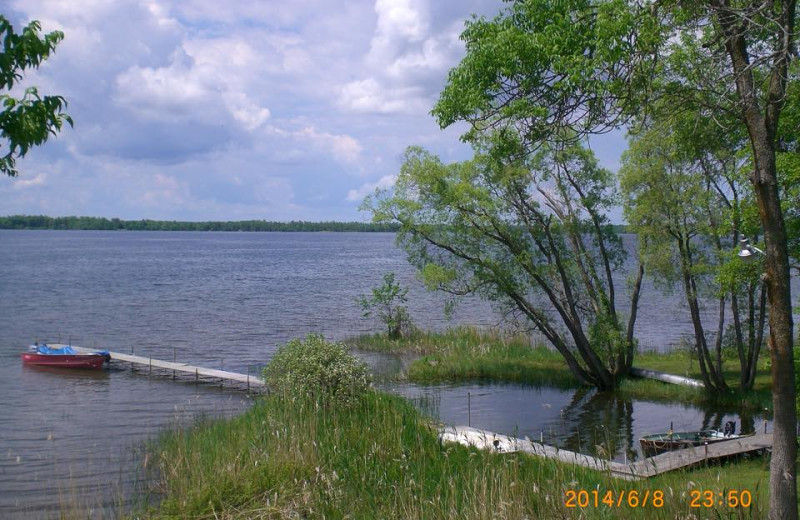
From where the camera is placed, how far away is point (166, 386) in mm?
24297

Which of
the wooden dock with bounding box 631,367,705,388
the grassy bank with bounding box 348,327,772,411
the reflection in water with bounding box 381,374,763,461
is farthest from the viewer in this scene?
the wooden dock with bounding box 631,367,705,388

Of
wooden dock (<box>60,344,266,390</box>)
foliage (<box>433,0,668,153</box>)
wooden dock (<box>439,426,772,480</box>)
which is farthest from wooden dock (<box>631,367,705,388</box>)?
foliage (<box>433,0,668,153</box>)

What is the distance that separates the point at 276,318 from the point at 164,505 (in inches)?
1289

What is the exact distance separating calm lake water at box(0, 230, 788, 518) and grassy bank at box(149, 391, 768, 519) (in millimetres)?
1005

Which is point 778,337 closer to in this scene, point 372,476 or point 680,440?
point 372,476

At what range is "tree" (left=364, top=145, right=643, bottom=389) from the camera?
23281mm

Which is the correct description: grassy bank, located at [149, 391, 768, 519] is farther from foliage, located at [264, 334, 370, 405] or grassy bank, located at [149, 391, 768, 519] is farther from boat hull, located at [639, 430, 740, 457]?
boat hull, located at [639, 430, 740, 457]

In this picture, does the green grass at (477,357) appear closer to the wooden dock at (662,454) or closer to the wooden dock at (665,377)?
the wooden dock at (665,377)

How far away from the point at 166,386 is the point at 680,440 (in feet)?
54.2

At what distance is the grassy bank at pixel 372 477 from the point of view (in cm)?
782

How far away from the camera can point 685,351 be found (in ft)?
89.0
